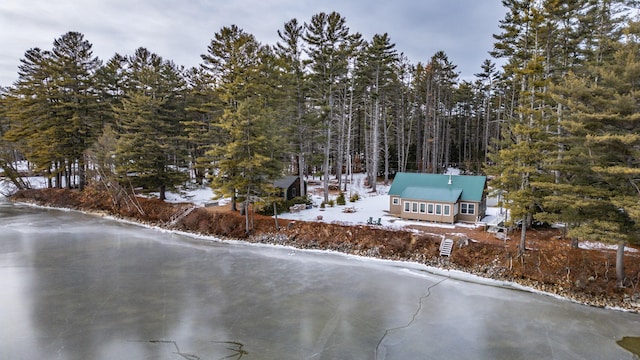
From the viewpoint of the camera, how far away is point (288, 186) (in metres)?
26.1

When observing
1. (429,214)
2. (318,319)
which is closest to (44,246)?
(318,319)

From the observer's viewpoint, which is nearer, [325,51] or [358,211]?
[358,211]

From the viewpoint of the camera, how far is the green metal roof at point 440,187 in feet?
70.1

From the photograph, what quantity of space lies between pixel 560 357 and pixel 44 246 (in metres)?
24.3

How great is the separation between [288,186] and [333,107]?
7.93m

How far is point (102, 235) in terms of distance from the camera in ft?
73.2

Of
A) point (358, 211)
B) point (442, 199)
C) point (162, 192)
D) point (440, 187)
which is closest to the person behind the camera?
point (442, 199)

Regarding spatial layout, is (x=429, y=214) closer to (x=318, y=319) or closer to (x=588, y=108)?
(x=588, y=108)

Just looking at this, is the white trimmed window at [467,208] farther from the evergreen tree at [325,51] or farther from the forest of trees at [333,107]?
the evergreen tree at [325,51]

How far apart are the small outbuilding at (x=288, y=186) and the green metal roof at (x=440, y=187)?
7.89m

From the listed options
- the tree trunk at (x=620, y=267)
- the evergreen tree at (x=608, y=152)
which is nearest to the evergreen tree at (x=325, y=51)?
the evergreen tree at (x=608, y=152)

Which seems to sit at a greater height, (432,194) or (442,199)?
(432,194)

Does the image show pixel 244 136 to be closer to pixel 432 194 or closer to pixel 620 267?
pixel 432 194

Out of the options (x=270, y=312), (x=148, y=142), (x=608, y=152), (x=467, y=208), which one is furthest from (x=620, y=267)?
(x=148, y=142)
